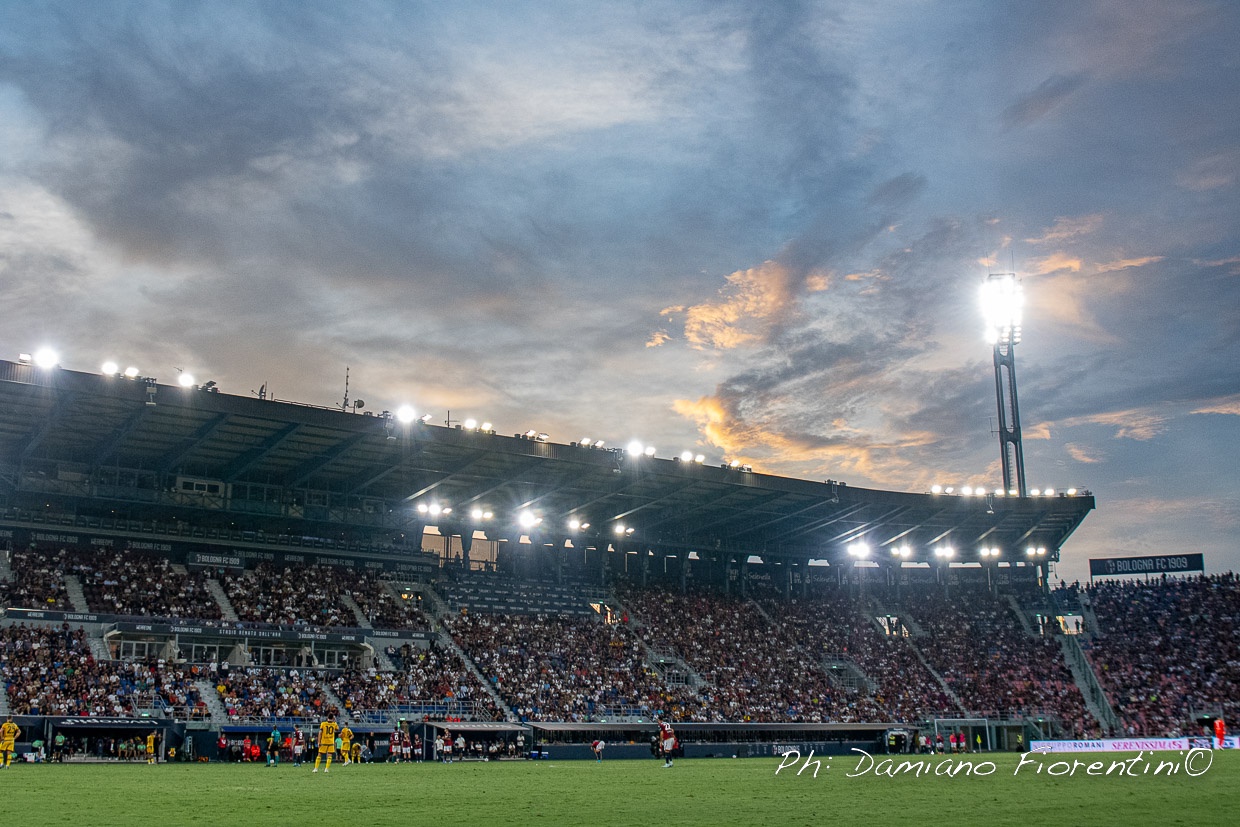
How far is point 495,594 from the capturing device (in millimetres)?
72562

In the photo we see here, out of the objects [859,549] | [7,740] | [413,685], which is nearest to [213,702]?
[413,685]

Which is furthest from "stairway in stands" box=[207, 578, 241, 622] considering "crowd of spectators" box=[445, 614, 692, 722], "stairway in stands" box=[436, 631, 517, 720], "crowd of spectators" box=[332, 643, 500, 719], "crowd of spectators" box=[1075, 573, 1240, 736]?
"crowd of spectators" box=[1075, 573, 1240, 736]

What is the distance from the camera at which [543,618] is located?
71562 mm

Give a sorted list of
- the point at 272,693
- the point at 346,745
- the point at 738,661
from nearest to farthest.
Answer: the point at 346,745
the point at 272,693
the point at 738,661

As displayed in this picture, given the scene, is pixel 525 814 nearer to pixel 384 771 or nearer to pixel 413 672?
pixel 384 771

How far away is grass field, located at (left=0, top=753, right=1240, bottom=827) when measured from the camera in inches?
763

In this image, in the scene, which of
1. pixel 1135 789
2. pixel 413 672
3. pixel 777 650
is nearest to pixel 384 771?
pixel 413 672

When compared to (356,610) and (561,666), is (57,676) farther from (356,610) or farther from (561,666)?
(561,666)

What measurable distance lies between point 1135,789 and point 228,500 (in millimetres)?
51193

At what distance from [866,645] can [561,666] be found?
93.3 feet

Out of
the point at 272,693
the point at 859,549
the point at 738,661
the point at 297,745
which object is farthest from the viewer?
the point at 859,549

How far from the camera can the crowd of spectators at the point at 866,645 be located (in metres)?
74.2

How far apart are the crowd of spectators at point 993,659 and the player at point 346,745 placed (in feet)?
148

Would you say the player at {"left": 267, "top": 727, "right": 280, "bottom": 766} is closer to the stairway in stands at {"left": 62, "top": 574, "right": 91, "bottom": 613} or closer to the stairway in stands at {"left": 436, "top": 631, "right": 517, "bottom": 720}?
the stairway in stands at {"left": 436, "top": 631, "right": 517, "bottom": 720}
